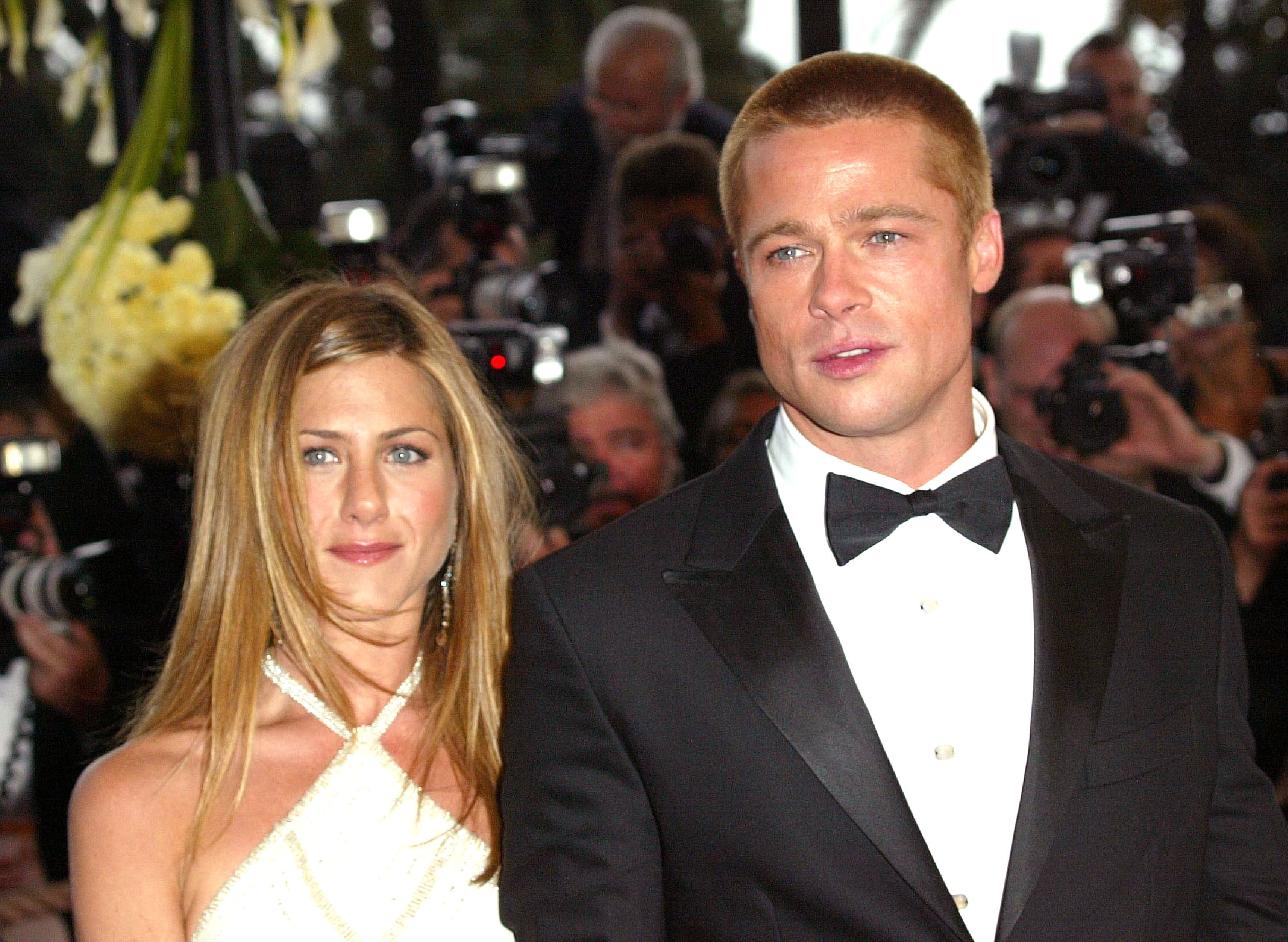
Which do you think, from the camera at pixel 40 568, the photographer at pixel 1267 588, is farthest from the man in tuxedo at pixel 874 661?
the camera at pixel 40 568

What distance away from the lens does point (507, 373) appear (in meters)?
3.14

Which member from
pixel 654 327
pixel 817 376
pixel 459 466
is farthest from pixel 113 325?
pixel 817 376

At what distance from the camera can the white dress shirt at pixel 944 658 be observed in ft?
4.70

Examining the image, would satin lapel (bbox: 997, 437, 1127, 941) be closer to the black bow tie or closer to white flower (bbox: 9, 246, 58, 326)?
the black bow tie

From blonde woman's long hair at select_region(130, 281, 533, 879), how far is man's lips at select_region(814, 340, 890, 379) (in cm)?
62

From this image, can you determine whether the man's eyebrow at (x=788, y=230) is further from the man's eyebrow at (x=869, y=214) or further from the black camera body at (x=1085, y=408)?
the black camera body at (x=1085, y=408)

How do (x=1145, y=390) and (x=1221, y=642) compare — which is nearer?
(x=1221, y=642)

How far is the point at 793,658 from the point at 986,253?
0.52 m

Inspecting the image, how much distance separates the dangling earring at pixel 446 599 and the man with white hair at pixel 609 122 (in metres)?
1.67

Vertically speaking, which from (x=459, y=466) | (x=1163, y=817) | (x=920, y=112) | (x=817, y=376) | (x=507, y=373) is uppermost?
(x=920, y=112)

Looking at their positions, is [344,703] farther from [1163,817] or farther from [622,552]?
[1163,817]

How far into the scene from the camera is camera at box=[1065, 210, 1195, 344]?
3316 mm

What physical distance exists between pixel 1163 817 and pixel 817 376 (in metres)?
0.56

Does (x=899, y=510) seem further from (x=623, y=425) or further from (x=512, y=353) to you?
(x=623, y=425)
